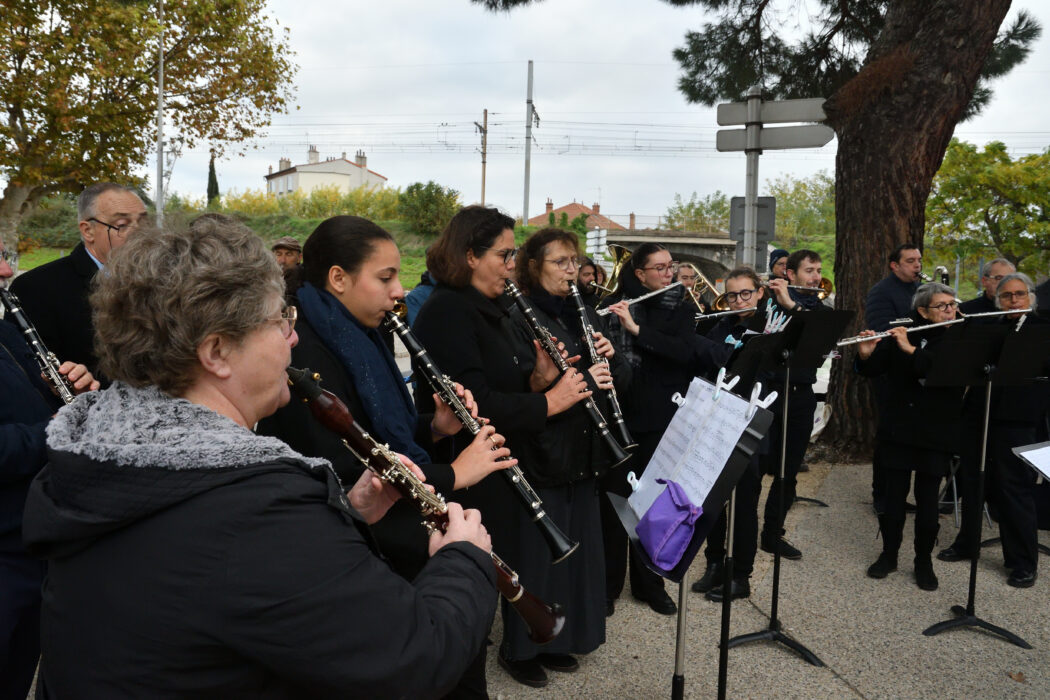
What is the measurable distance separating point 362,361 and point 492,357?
1070 mm

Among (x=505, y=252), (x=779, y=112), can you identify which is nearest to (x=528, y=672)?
(x=505, y=252)

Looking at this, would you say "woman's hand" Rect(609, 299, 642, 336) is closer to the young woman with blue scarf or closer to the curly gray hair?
the young woman with blue scarf

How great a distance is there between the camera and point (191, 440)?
1.20 metres

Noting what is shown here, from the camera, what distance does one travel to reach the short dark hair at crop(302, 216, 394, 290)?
2.44 meters

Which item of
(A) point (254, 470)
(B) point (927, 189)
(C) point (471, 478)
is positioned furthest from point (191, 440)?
(B) point (927, 189)

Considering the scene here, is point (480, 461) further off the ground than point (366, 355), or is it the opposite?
point (366, 355)

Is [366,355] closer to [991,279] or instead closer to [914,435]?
[914,435]

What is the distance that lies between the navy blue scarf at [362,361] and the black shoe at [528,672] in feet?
5.31

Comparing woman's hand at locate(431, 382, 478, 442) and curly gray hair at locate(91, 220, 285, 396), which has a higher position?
curly gray hair at locate(91, 220, 285, 396)

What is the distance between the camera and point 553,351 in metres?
3.59

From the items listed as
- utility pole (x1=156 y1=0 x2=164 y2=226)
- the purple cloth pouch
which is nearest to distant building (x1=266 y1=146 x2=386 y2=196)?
utility pole (x1=156 y1=0 x2=164 y2=226)

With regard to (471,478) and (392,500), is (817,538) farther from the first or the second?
(392,500)

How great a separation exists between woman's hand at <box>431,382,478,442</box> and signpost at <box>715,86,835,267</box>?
19.0 ft

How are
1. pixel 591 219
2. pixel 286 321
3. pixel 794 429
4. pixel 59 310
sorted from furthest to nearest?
pixel 591 219 < pixel 794 429 < pixel 59 310 < pixel 286 321
